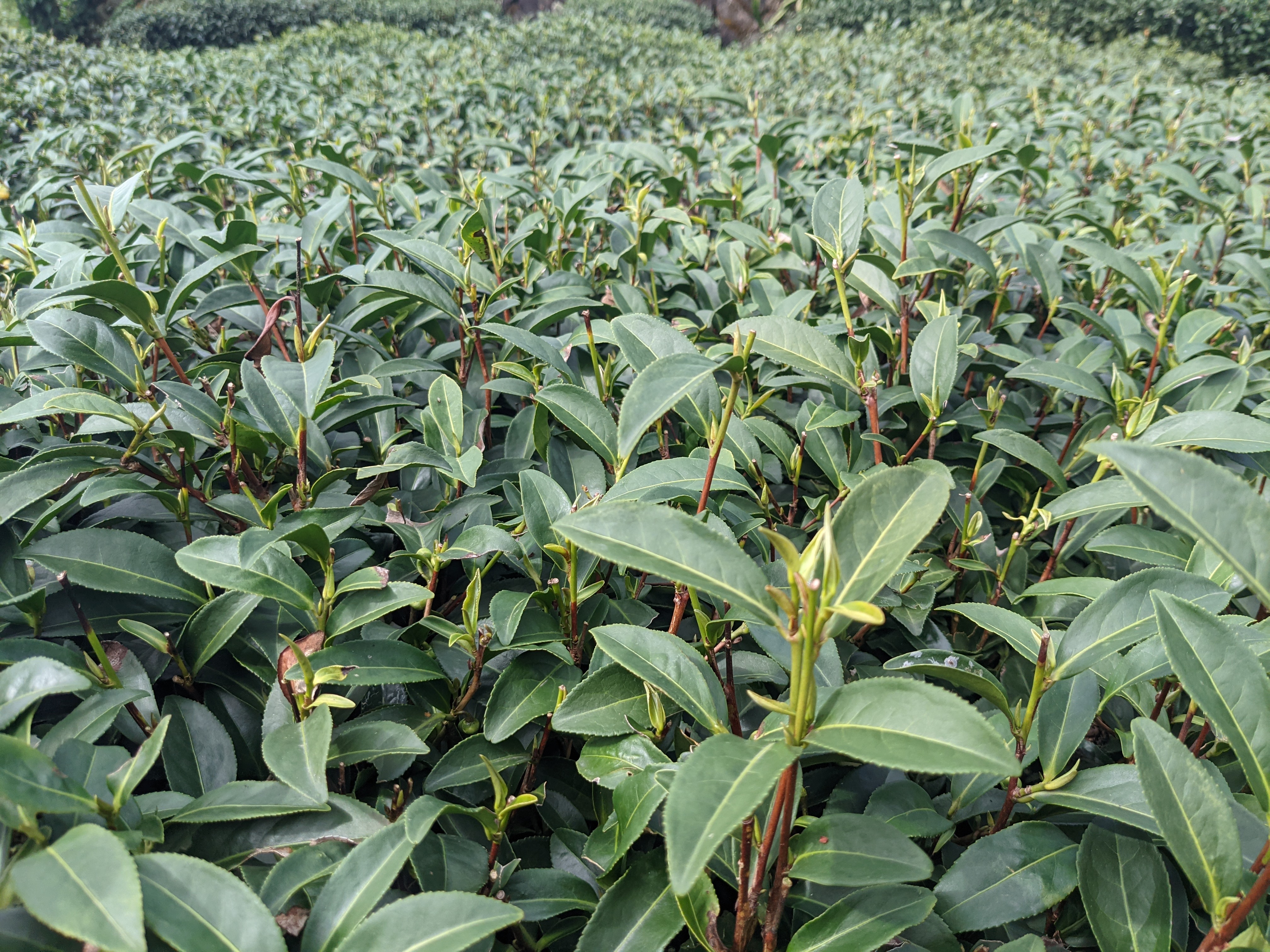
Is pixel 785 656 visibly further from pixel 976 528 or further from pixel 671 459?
pixel 976 528

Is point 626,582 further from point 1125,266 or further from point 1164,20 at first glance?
point 1164,20

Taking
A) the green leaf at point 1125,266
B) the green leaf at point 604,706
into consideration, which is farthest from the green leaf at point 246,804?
the green leaf at point 1125,266

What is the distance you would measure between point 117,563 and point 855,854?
3.95 feet

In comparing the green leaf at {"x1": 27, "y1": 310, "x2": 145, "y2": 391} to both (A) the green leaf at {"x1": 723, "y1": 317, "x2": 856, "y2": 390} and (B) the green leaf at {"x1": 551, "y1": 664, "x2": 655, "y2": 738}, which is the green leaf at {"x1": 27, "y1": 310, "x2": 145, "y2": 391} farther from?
(A) the green leaf at {"x1": 723, "y1": 317, "x2": 856, "y2": 390}

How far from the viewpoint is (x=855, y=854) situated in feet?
3.11

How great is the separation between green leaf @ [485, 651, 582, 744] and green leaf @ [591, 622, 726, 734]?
15cm

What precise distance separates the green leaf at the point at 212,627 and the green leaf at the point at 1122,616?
124 cm

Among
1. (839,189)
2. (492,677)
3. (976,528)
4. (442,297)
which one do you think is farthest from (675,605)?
(839,189)

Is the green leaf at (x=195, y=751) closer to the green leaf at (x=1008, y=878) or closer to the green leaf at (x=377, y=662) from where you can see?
the green leaf at (x=377, y=662)

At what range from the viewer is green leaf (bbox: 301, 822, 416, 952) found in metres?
0.88

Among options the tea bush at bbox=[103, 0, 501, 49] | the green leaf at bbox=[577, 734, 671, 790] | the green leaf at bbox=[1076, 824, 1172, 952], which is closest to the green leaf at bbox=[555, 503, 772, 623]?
the green leaf at bbox=[577, 734, 671, 790]

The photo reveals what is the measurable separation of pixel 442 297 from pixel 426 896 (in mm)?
1255

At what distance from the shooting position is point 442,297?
5.65 ft

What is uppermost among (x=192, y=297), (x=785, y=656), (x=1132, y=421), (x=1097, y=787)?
(x=192, y=297)
